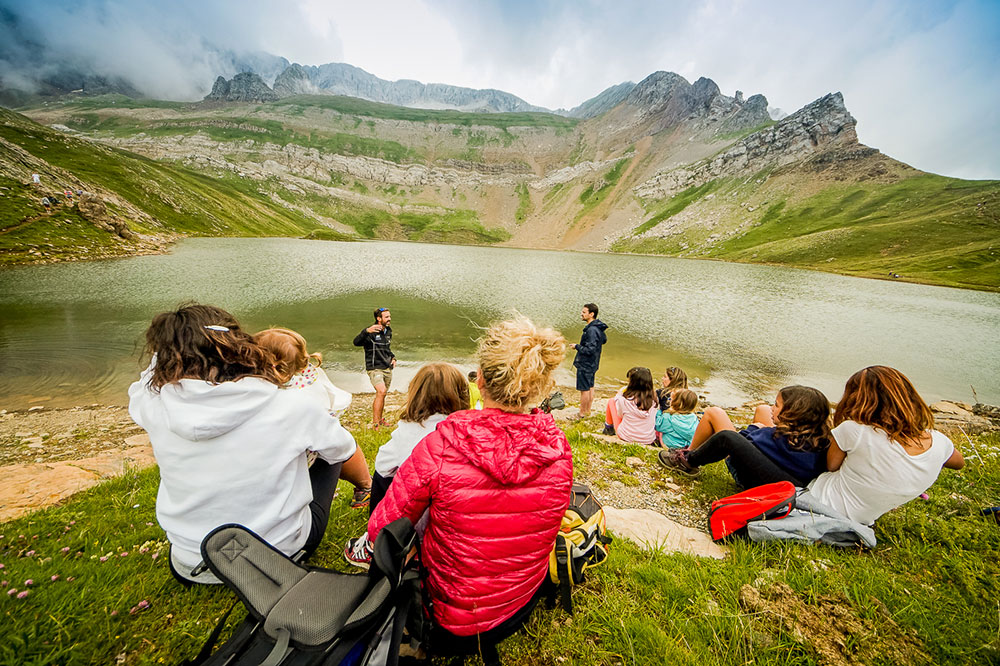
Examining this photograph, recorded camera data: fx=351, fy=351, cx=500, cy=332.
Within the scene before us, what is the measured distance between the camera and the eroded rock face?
132250 millimetres

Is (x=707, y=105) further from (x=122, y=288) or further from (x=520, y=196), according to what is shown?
(x=122, y=288)

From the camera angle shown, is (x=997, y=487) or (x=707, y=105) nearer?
(x=997, y=487)

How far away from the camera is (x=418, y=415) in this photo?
12.3 ft

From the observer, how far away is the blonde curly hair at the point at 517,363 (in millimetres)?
2572

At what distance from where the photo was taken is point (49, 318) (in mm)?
17812

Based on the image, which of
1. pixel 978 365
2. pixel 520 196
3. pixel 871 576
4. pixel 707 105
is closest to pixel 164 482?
pixel 871 576

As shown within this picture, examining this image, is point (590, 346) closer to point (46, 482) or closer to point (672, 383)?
point (672, 383)

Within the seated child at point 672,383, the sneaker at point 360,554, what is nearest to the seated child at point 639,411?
the seated child at point 672,383

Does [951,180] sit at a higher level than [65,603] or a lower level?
higher

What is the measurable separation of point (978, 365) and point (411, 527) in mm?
34239

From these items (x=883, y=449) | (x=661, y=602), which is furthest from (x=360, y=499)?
(x=883, y=449)

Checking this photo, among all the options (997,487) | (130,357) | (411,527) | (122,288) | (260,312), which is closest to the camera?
(411,527)

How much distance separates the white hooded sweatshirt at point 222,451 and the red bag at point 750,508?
4.63 metres

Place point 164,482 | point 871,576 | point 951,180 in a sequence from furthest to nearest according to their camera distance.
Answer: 1. point 951,180
2. point 871,576
3. point 164,482
